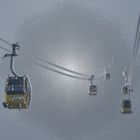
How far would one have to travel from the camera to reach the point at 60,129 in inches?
1199

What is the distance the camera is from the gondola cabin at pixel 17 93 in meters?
14.0

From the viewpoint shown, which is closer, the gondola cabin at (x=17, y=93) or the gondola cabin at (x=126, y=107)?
the gondola cabin at (x=17, y=93)

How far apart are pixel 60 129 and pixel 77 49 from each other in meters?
6.28

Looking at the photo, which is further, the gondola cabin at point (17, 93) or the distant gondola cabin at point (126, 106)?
the distant gondola cabin at point (126, 106)

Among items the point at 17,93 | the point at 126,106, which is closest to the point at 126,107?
the point at 126,106

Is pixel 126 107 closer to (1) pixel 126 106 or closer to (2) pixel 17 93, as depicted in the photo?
(1) pixel 126 106

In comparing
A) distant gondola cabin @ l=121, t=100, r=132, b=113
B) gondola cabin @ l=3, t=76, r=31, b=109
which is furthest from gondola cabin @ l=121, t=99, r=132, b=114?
gondola cabin @ l=3, t=76, r=31, b=109

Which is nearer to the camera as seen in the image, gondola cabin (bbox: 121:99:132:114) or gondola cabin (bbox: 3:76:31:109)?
gondola cabin (bbox: 3:76:31:109)

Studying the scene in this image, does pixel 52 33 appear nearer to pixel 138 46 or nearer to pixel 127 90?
pixel 138 46

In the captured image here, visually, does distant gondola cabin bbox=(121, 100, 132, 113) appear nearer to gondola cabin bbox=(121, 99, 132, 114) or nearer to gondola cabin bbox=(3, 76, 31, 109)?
gondola cabin bbox=(121, 99, 132, 114)

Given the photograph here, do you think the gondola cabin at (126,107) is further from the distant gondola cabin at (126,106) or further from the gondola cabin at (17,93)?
the gondola cabin at (17,93)

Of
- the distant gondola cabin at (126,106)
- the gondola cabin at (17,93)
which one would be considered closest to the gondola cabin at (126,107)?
the distant gondola cabin at (126,106)

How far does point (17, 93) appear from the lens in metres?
14.1

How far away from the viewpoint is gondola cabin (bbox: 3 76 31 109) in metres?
14.0
